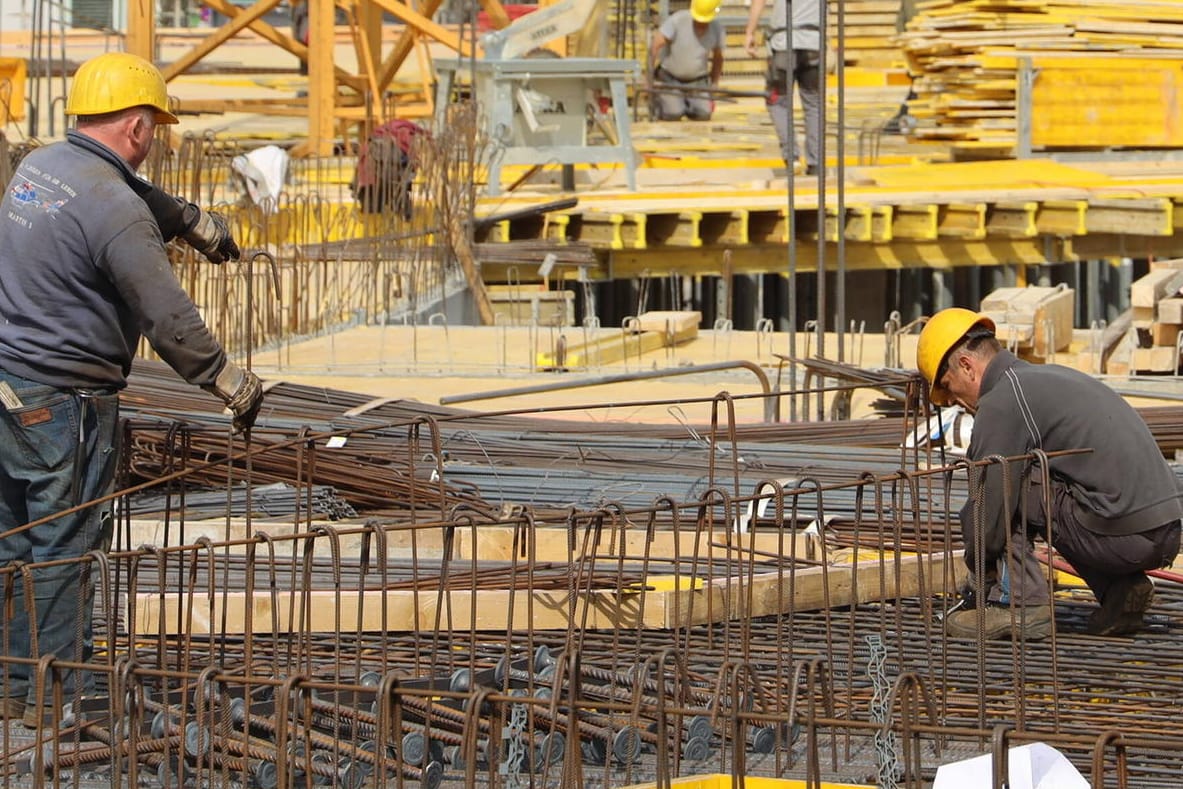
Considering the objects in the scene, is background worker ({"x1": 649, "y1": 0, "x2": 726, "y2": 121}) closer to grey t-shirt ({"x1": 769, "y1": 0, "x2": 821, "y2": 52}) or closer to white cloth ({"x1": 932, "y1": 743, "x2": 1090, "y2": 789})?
grey t-shirt ({"x1": 769, "y1": 0, "x2": 821, "y2": 52})

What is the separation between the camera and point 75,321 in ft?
17.7

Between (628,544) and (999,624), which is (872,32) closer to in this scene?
(628,544)

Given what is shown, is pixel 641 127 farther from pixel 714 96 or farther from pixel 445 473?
pixel 445 473

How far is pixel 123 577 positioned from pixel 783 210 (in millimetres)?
9892

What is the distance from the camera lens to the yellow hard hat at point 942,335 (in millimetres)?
5988

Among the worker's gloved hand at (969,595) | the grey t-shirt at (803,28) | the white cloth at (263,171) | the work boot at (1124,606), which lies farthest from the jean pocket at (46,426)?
the grey t-shirt at (803,28)

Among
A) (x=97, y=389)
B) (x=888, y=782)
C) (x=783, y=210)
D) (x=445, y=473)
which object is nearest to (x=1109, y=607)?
(x=888, y=782)

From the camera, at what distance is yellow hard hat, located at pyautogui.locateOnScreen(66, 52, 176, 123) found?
532 centimetres

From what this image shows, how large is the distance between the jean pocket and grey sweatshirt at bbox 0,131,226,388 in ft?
0.16

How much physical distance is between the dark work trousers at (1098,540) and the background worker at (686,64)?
1466cm

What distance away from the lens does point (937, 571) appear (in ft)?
22.0

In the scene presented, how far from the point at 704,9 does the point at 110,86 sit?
49.4 feet

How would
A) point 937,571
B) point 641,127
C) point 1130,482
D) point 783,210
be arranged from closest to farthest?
point 1130,482 → point 937,571 → point 783,210 → point 641,127

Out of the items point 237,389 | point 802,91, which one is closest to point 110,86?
point 237,389
